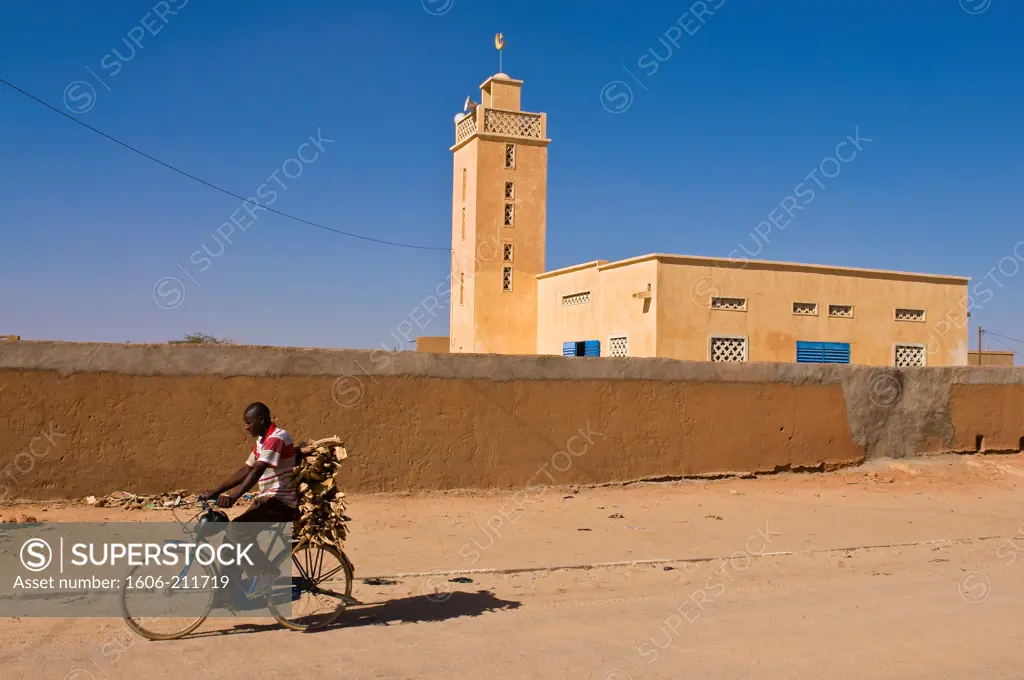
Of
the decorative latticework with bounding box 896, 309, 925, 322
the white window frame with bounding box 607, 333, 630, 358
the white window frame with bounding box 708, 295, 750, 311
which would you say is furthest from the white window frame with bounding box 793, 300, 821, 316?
the white window frame with bounding box 607, 333, 630, 358

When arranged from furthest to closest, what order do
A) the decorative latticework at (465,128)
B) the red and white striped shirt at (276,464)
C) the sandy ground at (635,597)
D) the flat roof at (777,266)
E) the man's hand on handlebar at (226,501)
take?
the decorative latticework at (465,128)
the flat roof at (777,266)
the red and white striped shirt at (276,464)
the man's hand on handlebar at (226,501)
the sandy ground at (635,597)

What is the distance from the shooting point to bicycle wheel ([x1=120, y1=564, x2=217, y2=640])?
18.5 ft

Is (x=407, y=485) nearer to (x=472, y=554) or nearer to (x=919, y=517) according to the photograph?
(x=472, y=554)

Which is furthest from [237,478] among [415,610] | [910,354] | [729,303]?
[910,354]

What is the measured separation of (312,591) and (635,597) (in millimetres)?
2790

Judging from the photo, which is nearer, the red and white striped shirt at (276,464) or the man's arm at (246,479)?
the man's arm at (246,479)

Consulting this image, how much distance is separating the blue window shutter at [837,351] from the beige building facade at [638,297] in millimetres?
36

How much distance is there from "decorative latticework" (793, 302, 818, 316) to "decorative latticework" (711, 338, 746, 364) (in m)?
1.88

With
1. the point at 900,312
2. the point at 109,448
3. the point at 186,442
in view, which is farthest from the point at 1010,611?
the point at 900,312

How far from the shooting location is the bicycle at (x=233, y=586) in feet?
18.7

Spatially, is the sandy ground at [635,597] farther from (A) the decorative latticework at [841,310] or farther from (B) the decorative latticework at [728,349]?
(A) the decorative latticework at [841,310]

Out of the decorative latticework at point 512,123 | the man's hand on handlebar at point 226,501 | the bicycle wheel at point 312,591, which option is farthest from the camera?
the decorative latticework at point 512,123

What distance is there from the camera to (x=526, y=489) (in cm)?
1185

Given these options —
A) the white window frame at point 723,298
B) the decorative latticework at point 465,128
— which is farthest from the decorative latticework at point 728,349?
the decorative latticework at point 465,128
